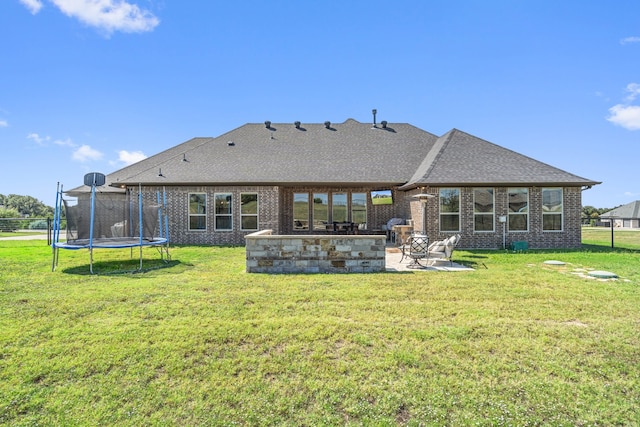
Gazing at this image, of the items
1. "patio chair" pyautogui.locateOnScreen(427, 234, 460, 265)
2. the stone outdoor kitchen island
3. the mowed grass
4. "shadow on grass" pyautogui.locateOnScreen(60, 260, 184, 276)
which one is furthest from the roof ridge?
"shadow on grass" pyautogui.locateOnScreen(60, 260, 184, 276)

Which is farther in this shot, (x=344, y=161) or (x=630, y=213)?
(x=630, y=213)

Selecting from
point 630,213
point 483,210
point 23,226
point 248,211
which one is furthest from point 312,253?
point 630,213

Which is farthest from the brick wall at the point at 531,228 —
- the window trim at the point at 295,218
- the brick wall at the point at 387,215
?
the window trim at the point at 295,218

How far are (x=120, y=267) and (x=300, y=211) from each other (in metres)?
8.77

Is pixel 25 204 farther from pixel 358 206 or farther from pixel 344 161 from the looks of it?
pixel 358 206

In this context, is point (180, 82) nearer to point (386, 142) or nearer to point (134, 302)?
point (386, 142)

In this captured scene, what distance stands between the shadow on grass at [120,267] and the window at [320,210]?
772 cm

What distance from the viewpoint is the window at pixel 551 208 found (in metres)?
12.6

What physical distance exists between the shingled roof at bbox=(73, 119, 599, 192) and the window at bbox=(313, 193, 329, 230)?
1.69 m

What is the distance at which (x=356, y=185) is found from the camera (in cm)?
1488

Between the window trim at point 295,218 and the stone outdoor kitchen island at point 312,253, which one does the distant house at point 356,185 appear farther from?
the stone outdoor kitchen island at point 312,253

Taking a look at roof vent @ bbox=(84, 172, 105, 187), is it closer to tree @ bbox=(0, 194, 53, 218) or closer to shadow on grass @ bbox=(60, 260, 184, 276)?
shadow on grass @ bbox=(60, 260, 184, 276)

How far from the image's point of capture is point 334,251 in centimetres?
797

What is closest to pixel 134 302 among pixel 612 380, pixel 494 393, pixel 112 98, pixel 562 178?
pixel 494 393
